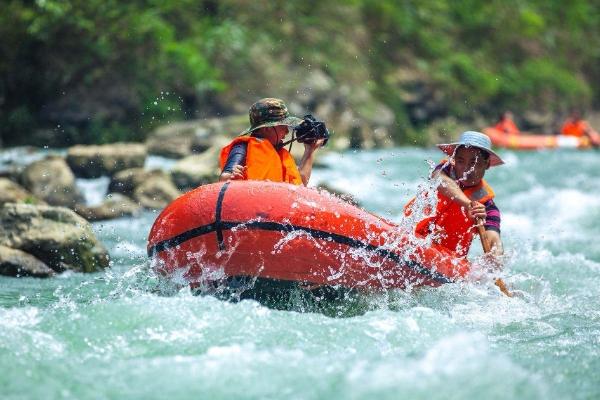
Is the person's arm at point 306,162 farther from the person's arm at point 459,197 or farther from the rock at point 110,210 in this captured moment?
the rock at point 110,210

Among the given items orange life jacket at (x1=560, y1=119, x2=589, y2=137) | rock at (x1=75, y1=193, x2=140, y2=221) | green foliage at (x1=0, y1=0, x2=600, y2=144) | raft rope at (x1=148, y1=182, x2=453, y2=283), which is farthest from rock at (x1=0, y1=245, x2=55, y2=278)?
orange life jacket at (x1=560, y1=119, x2=589, y2=137)

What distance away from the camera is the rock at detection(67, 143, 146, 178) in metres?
11.8

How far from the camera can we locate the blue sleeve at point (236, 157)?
581 cm

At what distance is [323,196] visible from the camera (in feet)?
17.7

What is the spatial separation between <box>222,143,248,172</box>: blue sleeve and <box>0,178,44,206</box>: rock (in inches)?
156

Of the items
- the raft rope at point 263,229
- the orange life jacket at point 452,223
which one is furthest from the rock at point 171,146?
the raft rope at point 263,229

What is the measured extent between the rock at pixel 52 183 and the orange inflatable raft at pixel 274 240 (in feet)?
16.6

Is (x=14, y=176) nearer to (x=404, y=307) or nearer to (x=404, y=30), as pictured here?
(x=404, y=307)

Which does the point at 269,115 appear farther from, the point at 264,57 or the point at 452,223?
the point at 264,57

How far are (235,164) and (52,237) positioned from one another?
6.65 ft

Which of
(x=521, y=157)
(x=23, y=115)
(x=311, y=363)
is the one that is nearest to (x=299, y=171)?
(x=311, y=363)

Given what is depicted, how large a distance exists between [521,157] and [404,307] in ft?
44.5

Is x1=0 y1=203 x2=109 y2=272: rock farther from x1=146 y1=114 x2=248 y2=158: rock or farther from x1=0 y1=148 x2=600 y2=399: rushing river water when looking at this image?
x1=146 y1=114 x2=248 y2=158: rock

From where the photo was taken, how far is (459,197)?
575 cm
